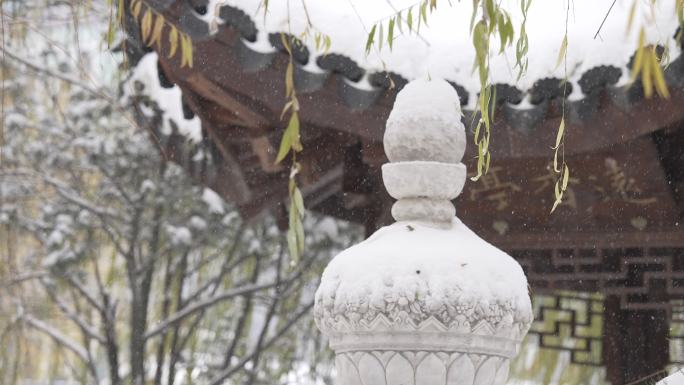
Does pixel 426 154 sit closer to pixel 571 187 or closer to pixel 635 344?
pixel 571 187

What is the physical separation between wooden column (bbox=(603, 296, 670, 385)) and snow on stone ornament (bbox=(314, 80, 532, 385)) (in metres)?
2.49

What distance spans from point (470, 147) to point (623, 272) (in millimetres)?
885

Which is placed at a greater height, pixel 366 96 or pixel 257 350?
pixel 366 96

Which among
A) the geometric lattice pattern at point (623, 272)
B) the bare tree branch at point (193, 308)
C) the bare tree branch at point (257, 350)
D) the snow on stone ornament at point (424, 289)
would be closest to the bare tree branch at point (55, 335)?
the bare tree branch at point (193, 308)

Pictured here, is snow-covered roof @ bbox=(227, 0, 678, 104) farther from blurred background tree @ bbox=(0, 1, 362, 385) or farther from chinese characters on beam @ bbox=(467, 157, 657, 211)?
blurred background tree @ bbox=(0, 1, 362, 385)

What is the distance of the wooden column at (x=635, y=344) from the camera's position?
15.0ft

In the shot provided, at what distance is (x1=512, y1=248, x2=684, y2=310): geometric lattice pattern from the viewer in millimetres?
3973

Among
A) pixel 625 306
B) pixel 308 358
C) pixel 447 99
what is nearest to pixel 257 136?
pixel 625 306

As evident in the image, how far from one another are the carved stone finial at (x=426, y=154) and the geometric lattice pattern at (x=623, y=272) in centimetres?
181

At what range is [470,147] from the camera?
3.59 meters

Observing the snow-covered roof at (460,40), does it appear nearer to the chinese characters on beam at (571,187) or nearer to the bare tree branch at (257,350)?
the chinese characters on beam at (571,187)

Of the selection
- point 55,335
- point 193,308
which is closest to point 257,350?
point 193,308

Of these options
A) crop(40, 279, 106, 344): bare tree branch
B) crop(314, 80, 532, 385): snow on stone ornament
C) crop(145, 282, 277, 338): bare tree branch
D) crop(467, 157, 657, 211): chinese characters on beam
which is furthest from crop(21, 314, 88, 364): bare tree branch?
crop(314, 80, 532, 385): snow on stone ornament

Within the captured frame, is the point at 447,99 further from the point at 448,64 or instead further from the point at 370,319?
the point at 448,64
